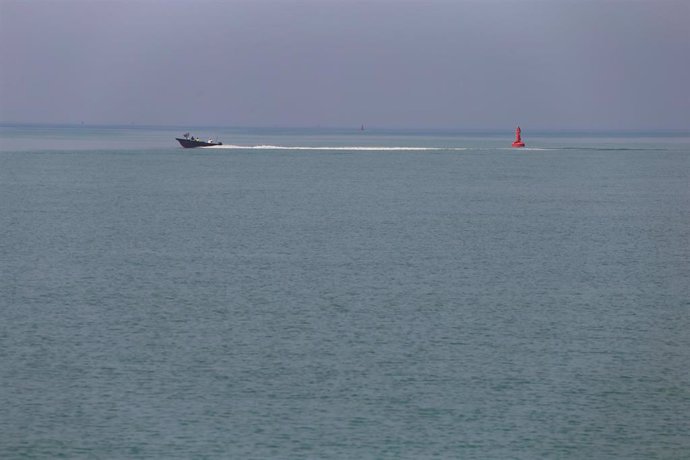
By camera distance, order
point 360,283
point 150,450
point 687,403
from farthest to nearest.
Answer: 1. point 360,283
2. point 687,403
3. point 150,450

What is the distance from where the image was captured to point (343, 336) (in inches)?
1159

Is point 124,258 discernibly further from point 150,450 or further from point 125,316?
point 150,450

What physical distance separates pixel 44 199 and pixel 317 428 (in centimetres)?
6293

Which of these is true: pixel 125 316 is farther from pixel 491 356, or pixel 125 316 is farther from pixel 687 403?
pixel 687 403

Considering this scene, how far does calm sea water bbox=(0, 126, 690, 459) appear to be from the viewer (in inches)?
840

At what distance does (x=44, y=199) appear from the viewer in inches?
3187

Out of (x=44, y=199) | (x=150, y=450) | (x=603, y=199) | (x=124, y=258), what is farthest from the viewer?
(x=603, y=199)

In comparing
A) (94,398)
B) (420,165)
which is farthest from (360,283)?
(420,165)

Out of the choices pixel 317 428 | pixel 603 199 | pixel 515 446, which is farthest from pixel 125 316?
pixel 603 199

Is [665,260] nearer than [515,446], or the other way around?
[515,446]

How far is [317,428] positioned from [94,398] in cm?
481

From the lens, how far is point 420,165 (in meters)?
146

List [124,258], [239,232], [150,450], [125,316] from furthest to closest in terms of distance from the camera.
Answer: [239,232] → [124,258] → [125,316] → [150,450]

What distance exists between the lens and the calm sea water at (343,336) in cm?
2133
